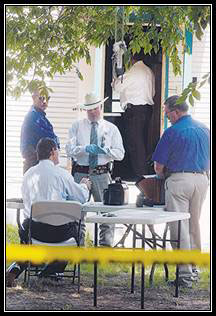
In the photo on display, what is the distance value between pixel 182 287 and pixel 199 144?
1237mm

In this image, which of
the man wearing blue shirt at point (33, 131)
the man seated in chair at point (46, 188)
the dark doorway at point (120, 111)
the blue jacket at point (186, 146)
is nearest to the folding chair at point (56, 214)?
the man seated in chair at point (46, 188)

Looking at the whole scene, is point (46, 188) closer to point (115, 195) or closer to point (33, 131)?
point (115, 195)

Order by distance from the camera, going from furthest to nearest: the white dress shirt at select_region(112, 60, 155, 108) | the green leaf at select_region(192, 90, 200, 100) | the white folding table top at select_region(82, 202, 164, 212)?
the white dress shirt at select_region(112, 60, 155, 108)
the white folding table top at select_region(82, 202, 164, 212)
the green leaf at select_region(192, 90, 200, 100)

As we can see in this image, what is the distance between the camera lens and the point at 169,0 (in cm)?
578

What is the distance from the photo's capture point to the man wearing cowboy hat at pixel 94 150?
25.5 ft

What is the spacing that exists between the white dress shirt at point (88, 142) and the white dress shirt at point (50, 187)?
52.8 inches

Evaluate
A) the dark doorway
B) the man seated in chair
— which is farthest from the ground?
the dark doorway

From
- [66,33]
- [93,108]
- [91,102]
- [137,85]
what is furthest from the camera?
[137,85]

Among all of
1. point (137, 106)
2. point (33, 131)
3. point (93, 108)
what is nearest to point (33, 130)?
point (33, 131)

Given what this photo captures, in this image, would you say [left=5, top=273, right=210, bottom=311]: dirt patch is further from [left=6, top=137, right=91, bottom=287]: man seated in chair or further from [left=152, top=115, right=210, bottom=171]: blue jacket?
[left=152, top=115, right=210, bottom=171]: blue jacket

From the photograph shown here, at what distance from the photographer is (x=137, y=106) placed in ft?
32.2

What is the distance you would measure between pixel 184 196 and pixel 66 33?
2.08m

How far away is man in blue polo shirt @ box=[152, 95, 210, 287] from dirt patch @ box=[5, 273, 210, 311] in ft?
1.01

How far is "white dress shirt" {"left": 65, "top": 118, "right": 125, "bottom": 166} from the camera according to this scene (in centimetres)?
781
